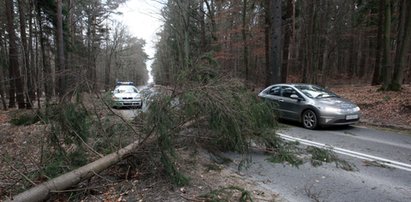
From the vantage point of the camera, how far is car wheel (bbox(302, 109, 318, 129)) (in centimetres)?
893

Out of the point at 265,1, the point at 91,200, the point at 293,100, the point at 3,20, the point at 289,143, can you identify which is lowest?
the point at 91,200

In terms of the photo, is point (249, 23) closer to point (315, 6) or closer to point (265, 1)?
point (265, 1)

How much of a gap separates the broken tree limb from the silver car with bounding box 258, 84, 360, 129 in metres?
4.87

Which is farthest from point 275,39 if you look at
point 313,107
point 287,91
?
point 313,107

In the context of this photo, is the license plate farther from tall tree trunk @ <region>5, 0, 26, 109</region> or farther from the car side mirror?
tall tree trunk @ <region>5, 0, 26, 109</region>

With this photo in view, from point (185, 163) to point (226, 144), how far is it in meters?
0.87

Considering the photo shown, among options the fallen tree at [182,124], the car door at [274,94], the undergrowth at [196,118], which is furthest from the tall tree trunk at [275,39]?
the fallen tree at [182,124]

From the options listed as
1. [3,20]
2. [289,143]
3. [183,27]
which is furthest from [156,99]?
[183,27]

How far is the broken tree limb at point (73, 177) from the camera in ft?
12.0

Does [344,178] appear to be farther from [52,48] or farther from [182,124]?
[52,48]

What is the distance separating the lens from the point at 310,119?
912 centimetres

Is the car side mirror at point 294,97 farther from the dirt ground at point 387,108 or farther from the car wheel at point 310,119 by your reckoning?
the dirt ground at point 387,108

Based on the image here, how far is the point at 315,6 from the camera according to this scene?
17109mm

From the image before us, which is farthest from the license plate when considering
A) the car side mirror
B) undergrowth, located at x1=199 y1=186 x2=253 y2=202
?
undergrowth, located at x1=199 y1=186 x2=253 y2=202
